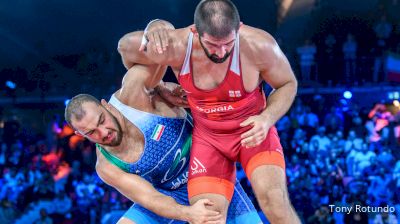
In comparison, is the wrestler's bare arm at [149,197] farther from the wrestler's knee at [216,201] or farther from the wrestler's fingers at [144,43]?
the wrestler's fingers at [144,43]

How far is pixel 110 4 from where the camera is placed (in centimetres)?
1487

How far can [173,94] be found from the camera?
4.07 m

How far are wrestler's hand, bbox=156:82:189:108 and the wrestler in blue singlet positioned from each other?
11 cm

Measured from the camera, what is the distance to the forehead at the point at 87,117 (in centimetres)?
359

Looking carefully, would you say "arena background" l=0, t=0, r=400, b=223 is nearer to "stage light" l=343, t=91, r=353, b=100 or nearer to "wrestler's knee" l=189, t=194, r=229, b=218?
"stage light" l=343, t=91, r=353, b=100

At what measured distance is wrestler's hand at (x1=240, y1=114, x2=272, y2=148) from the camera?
3.07 m

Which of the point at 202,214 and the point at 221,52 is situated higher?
the point at 221,52

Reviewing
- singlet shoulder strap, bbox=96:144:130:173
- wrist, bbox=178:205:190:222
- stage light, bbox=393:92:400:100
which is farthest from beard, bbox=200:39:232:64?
stage light, bbox=393:92:400:100

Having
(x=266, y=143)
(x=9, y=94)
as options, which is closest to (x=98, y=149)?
(x=266, y=143)

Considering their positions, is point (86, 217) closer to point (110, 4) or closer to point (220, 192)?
point (220, 192)

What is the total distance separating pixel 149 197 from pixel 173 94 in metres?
0.75

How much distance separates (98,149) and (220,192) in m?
0.83

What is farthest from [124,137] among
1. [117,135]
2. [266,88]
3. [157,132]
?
[266,88]

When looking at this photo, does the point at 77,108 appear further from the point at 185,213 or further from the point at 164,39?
the point at 185,213
